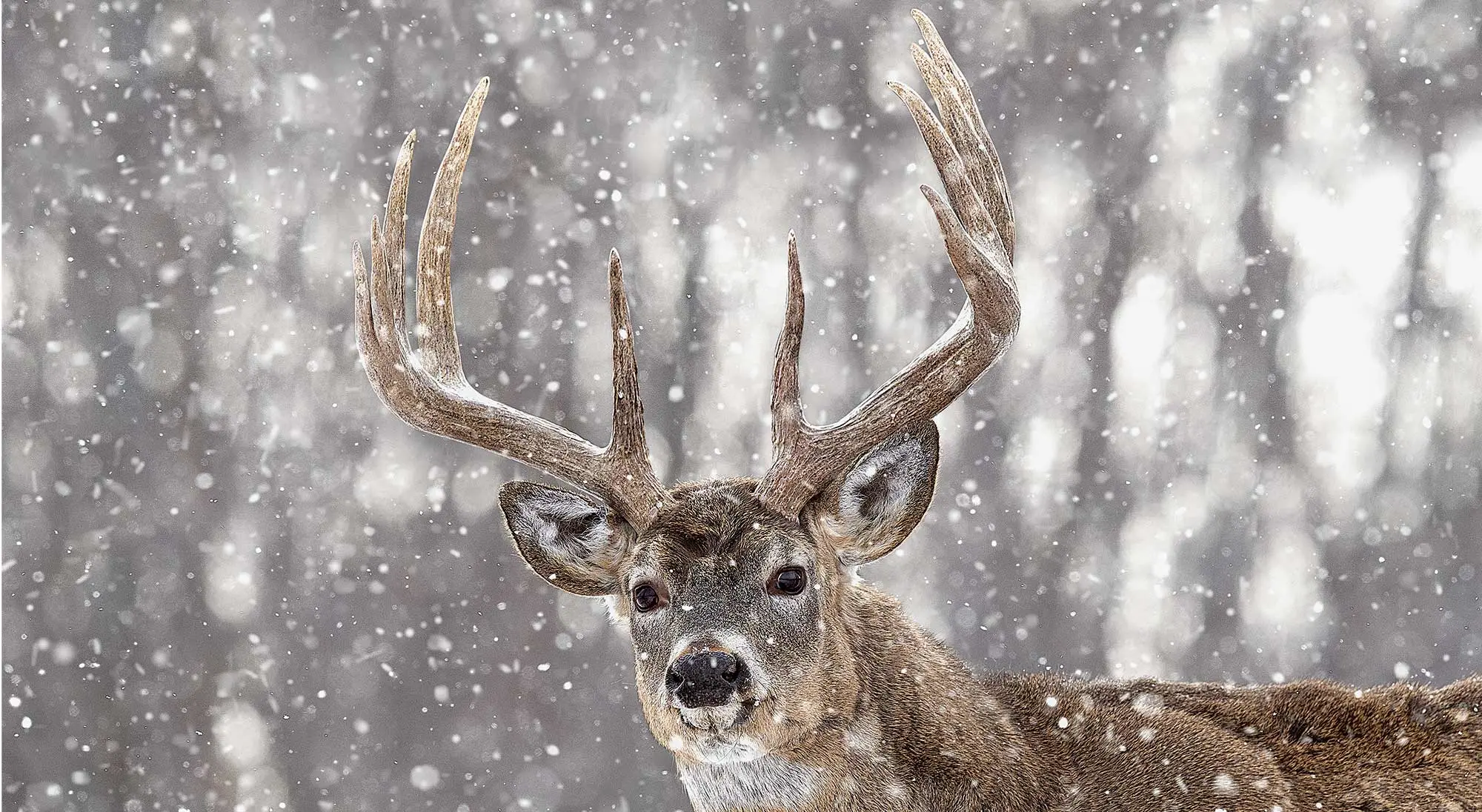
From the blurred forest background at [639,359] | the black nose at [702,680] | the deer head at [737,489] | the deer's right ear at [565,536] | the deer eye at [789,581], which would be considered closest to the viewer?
the black nose at [702,680]

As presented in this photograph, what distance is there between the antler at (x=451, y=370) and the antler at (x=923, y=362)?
1.67 feet

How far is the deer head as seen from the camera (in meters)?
4.65

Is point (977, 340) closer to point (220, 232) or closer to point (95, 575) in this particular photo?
point (95, 575)

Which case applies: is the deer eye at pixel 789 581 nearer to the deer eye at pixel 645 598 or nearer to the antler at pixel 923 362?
the antler at pixel 923 362

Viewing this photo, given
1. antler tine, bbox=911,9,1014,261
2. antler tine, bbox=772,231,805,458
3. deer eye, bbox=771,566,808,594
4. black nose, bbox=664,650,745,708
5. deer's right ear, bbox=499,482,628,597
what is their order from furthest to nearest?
antler tine, bbox=911,9,1014,261, deer's right ear, bbox=499,482,628,597, antler tine, bbox=772,231,805,458, deer eye, bbox=771,566,808,594, black nose, bbox=664,650,745,708

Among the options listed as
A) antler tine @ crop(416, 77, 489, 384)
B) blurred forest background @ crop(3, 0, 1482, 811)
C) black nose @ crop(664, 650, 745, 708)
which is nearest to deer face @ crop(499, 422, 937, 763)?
black nose @ crop(664, 650, 745, 708)

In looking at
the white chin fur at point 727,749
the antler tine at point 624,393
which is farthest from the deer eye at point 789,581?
the antler tine at point 624,393

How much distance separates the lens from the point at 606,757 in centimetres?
1205

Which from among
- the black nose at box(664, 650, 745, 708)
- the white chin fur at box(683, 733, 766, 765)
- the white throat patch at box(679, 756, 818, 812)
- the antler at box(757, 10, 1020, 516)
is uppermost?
the antler at box(757, 10, 1020, 516)

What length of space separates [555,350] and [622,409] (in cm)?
853

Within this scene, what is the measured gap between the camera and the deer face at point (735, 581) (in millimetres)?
4559

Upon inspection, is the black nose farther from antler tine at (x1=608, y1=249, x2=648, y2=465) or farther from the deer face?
antler tine at (x1=608, y1=249, x2=648, y2=465)

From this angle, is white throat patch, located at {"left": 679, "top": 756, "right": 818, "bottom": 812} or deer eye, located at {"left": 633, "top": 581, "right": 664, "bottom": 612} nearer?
white throat patch, located at {"left": 679, "top": 756, "right": 818, "bottom": 812}

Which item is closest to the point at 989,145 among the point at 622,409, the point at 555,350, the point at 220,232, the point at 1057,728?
the point at 622,409
